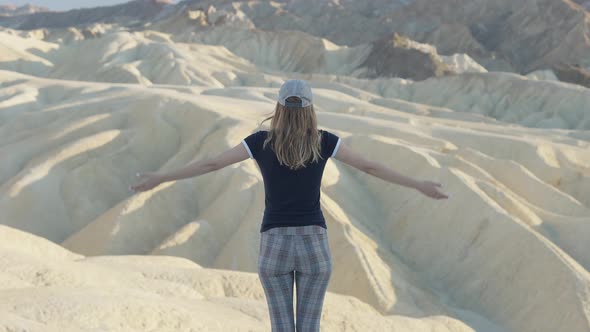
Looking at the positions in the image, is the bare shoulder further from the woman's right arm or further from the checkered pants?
the checkered pants

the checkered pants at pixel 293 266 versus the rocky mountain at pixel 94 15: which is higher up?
the checkered pants at pixel 293 266

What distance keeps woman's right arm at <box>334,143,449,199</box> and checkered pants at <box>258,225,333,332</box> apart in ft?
1.23

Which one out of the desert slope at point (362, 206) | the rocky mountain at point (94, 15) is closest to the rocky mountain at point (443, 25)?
the rocky mountain at point (94, 15)

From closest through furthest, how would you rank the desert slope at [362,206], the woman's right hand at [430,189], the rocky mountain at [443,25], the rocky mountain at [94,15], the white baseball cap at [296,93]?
the white baseball cap at [296,93] → the woman's right hand at [430,189] → the desert slope at [362,206] → the rocky mountain at [443,25] → the rocky mountain at [94,15]

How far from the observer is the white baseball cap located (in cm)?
298

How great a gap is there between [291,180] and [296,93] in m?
0.43

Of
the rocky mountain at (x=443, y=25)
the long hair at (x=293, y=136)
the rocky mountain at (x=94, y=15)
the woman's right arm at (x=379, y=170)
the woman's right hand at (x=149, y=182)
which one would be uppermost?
the long hair at (x=293, y=136)

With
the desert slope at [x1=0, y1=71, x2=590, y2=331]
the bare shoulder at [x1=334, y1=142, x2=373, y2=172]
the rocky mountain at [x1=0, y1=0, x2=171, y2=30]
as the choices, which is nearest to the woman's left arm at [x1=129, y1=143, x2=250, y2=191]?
the bare shoulder at [x1=334, y1=142, x2=373, y2=172]

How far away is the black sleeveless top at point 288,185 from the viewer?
308 centimetres

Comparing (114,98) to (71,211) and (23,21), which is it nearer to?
(71,211)

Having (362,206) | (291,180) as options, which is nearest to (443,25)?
(362,206)

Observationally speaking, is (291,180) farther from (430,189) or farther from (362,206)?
(362,206)

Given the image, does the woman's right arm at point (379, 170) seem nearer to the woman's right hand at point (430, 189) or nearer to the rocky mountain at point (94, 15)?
the woman's right hand at point (430, 189)

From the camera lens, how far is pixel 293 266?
3.15 m
